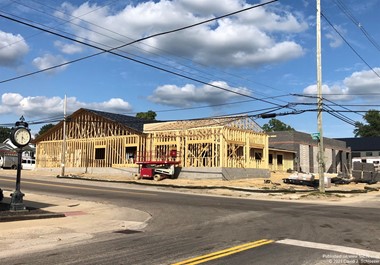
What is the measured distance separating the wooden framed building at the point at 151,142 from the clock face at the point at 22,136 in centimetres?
2480

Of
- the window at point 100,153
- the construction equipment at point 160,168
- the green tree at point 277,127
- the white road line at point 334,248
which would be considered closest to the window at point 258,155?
the construction equipment at point 160,168

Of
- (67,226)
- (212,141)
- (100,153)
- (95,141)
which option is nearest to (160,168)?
(212,141)

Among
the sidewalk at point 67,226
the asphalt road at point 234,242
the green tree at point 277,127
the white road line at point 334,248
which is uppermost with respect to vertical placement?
the green tree at point 277,127

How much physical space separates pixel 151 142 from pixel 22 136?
93.8 feet

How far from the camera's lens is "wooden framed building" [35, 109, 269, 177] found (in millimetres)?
39875

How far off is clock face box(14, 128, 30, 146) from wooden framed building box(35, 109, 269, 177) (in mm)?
24798

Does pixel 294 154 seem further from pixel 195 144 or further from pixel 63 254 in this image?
pixel 63 254

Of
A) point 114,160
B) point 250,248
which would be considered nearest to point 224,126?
point 114,160

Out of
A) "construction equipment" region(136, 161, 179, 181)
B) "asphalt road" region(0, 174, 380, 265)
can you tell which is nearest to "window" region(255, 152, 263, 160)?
"construction equipment" region(136, 161, 179, 181)

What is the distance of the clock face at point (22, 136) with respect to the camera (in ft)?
49.4

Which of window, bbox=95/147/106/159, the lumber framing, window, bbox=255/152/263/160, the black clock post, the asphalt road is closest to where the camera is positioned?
the asphalt road

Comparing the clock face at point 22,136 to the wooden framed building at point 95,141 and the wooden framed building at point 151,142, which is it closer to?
the wooden framed building at point 151,142

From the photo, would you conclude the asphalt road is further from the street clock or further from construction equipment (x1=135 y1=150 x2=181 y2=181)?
construction equipment (x1=135 y1=150 x2=181 y2=181)

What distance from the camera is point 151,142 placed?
4375 cm
